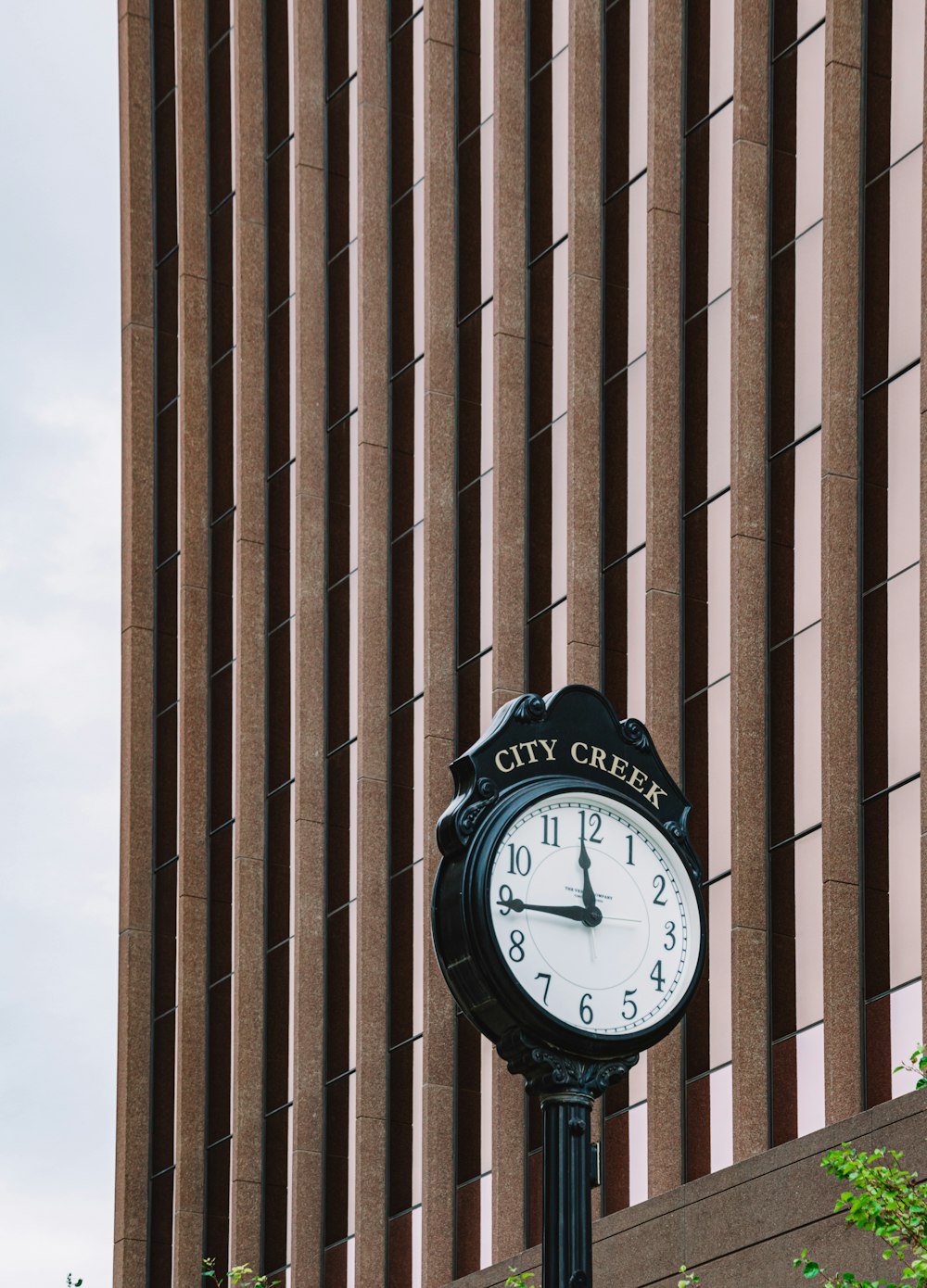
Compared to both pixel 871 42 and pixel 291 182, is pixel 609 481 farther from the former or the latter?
pixel 291 182

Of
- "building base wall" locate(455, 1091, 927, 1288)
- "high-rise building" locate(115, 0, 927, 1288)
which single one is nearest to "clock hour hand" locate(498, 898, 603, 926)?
"building base wall" locate(455, 1091, 927, 1288)

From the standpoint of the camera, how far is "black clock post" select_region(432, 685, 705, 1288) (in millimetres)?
6652

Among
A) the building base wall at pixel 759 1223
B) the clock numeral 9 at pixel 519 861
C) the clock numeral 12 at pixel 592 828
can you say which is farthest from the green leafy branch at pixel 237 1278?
the clock numeral 9 at pixel 519 861

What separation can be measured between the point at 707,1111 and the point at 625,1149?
1506mm

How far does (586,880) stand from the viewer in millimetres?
6949

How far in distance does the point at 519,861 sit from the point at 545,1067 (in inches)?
22.2

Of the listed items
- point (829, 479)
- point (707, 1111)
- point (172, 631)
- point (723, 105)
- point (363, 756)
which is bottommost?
point (707, 1111)

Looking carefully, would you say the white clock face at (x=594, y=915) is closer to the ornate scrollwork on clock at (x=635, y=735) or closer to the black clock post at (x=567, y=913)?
the black clock post at (x=567, y=913)

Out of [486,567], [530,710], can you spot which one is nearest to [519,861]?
[530,710]

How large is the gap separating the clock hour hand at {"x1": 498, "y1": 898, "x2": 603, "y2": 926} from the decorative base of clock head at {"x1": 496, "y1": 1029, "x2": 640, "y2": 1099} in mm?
336

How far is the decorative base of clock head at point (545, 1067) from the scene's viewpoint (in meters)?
6.71

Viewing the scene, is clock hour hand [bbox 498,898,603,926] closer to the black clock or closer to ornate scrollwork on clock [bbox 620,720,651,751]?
the black clock

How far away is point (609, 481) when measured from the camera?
2961cm

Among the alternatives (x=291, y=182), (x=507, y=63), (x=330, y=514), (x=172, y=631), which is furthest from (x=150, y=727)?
(x=507, y=63)
